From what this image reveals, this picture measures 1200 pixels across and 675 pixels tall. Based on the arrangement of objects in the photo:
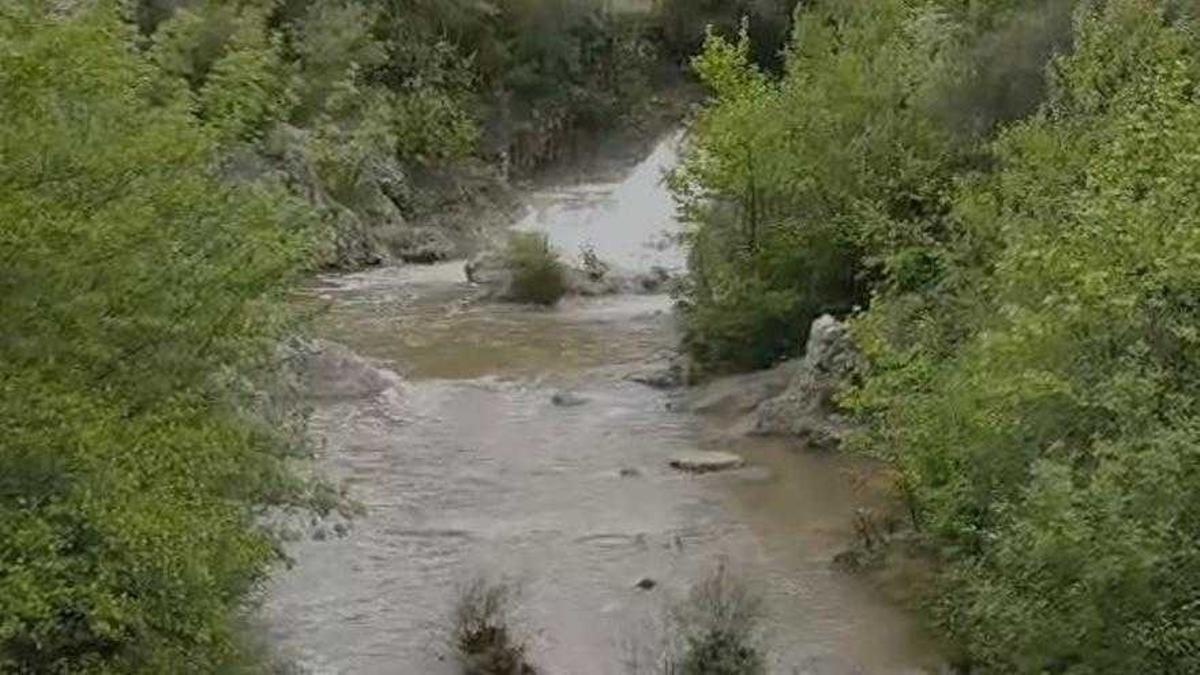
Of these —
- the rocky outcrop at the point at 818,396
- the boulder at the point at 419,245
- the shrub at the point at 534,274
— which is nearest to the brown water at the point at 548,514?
the rocky outcrop at the point at 818,396

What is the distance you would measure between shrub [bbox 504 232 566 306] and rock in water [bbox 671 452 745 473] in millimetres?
12115

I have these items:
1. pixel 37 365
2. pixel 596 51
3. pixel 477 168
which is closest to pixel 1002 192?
pixel 37 365

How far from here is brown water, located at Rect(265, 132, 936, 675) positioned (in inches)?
605

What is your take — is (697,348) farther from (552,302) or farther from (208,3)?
(208,3)

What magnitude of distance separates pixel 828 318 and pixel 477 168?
22032mm

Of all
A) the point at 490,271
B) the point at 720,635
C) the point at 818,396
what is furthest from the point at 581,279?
the point at 720,635

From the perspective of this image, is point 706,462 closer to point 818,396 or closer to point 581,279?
point 818,396

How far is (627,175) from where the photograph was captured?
46.5m

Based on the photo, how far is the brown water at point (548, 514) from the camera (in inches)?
605

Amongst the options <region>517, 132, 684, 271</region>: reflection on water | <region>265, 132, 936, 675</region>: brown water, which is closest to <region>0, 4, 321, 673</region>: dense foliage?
<region>265, 132, 936, 675</region>: brown water

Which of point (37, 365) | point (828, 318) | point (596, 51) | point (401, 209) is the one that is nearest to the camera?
point (37, 365)

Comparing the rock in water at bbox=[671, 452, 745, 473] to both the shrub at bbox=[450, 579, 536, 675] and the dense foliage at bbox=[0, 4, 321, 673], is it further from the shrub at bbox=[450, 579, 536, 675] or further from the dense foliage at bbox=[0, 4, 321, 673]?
the dense foliage at bbox=[0, 4, 321, 673]

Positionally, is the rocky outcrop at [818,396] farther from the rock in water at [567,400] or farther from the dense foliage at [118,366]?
the dense foliage at [118,366]

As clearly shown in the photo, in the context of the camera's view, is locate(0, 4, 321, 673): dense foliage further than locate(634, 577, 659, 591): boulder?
No
